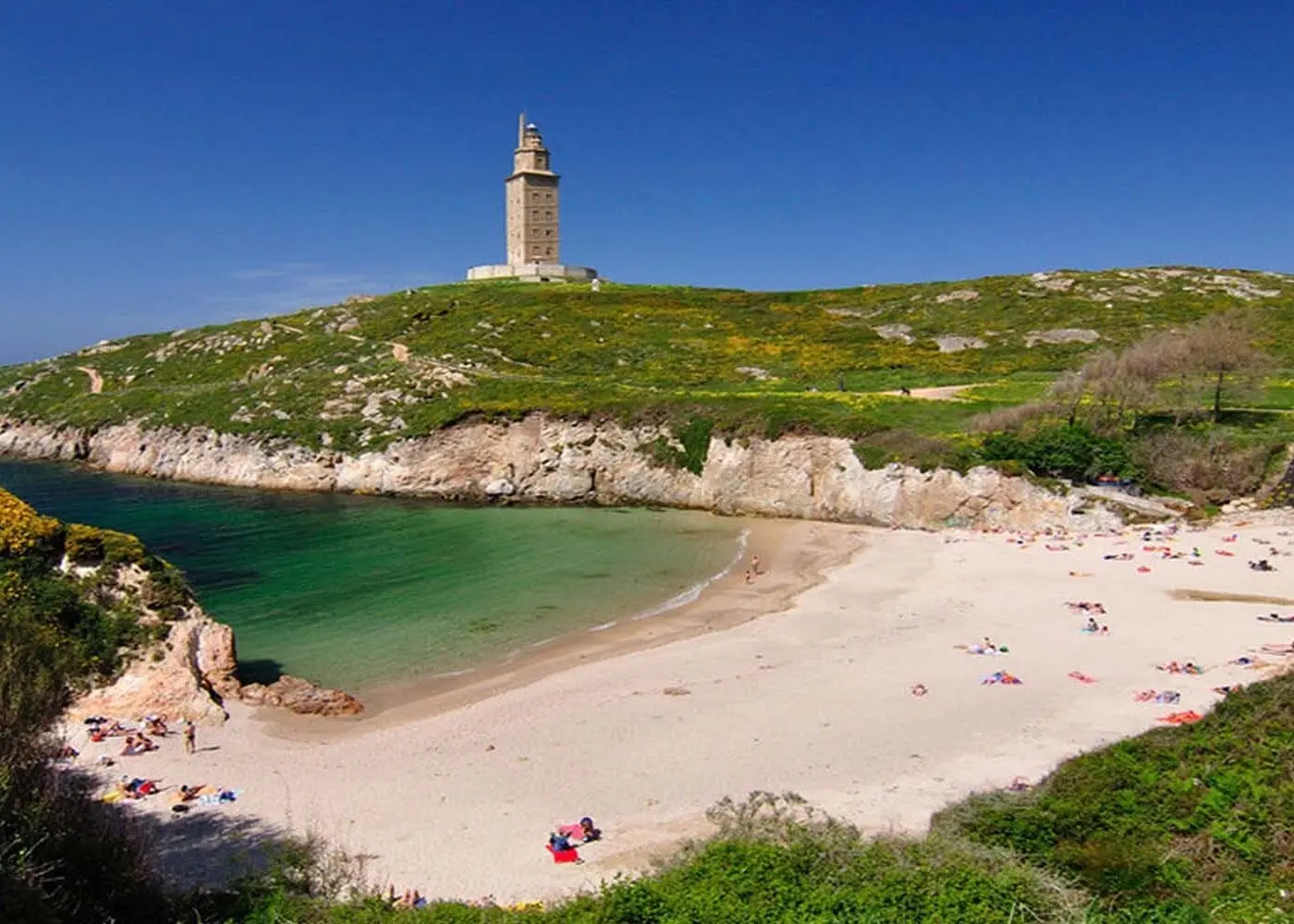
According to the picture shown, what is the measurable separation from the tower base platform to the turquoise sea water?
68207 mm

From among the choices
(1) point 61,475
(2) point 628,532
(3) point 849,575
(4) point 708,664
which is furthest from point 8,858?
(1) point 61,475

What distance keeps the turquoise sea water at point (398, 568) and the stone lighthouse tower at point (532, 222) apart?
7003 cm

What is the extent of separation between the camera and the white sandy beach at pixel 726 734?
1471 centimetres

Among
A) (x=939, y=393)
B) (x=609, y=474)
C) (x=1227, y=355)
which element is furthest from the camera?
(x=939, y=393)

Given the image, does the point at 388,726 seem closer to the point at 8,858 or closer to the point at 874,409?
the point at 8,858

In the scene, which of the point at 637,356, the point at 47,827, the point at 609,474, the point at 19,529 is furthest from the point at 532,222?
the point at 47,827

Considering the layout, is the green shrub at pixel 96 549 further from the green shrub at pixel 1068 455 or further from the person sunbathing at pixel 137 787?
the green shrub at pixel 1068 455

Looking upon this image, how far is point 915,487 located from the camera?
140 feet

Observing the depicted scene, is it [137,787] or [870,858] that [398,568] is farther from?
[870,858]

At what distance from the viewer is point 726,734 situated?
60.9 ft

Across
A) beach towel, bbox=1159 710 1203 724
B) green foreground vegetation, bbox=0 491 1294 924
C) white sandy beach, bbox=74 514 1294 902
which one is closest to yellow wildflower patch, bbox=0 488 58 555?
white sandy beach, bbox=74 514 1294 902

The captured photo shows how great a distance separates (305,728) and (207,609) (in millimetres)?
12543

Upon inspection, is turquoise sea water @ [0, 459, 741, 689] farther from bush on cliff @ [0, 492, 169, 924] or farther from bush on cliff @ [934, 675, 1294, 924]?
bush on cliff @ [934, 675, 1294, 924]

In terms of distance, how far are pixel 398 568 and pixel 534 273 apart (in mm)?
89159
